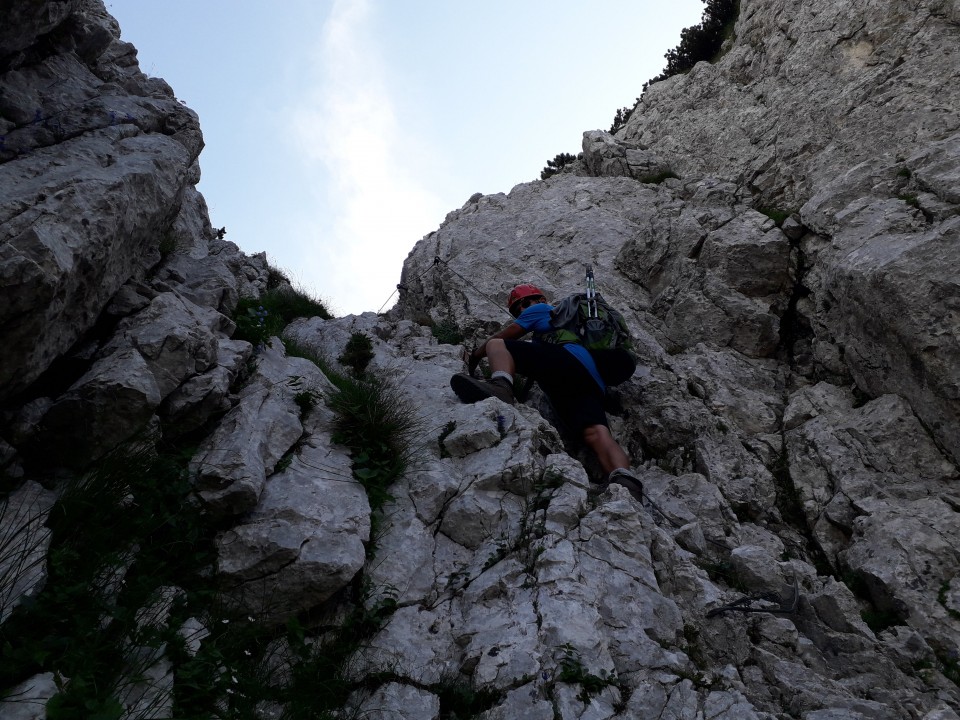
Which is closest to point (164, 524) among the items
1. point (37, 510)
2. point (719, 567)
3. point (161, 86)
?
point (37, 510)

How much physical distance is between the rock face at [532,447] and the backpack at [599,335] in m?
0.58

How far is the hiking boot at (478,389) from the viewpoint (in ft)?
24.1

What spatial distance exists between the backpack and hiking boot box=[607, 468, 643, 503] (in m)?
1.65

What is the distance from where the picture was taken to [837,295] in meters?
7.82

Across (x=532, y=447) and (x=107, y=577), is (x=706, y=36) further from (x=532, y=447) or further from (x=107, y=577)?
(x=107, y=577)

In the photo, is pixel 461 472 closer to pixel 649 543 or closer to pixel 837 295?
pixel 649 543

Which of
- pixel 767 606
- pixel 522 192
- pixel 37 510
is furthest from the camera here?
pixel 522 192

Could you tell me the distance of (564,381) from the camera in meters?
7.79

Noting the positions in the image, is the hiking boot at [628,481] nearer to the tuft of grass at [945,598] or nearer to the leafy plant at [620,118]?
the tuft of grass at [945,598]

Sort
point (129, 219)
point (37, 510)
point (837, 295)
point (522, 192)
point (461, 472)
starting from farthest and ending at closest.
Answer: point (522, 192)
point (837, 295)
point (461, 472)
point (129, 219)
point (37, 510)

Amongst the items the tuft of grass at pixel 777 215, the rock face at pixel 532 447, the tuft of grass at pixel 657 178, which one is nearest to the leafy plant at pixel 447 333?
the rock face at pixel 532 447

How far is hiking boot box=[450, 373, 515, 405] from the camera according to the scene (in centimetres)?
735

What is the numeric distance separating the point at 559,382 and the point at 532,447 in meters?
1.52

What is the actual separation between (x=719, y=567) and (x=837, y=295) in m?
3.93
